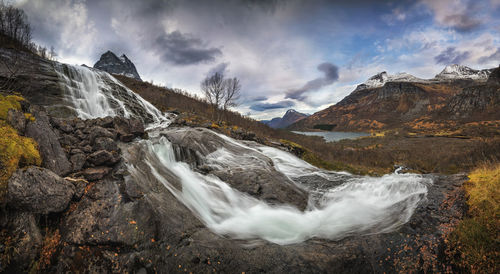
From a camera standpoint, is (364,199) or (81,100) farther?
(81,100)

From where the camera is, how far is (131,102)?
2064 cm

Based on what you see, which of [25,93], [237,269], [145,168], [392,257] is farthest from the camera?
[25,93]

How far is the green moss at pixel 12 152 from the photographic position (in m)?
4.39

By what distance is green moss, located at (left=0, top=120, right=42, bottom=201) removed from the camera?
4.39 m

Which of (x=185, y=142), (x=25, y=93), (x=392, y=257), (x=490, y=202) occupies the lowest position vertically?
(x=392, y=257)

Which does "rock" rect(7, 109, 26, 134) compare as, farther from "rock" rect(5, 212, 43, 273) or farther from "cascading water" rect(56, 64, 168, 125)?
"cascading water" rect(56, 64, 168, 125)

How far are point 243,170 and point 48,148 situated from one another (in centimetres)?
794

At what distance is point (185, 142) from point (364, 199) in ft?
35.3

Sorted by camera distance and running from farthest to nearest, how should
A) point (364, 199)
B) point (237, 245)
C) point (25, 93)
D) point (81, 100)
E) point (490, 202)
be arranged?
point (81, 100) → point (25, 93) → point (364, 199) → point (490, 202) → point (237, 245)

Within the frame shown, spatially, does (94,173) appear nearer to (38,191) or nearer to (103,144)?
(38,191)

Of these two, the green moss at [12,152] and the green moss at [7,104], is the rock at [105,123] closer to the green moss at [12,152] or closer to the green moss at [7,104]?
the green moss at [7,104]

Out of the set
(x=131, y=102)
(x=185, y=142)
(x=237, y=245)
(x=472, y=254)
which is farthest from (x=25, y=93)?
(x=472, y=254)

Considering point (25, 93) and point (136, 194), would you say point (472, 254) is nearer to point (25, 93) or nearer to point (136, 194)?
point (136, 194)

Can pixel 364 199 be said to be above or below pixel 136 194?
below
